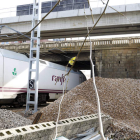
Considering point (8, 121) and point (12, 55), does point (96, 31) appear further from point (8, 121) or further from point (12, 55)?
point (8, 121)

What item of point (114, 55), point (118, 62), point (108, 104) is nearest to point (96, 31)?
point (114, 55)

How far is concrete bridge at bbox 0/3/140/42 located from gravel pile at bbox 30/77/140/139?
8.08 meters

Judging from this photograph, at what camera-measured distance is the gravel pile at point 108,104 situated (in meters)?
8.53

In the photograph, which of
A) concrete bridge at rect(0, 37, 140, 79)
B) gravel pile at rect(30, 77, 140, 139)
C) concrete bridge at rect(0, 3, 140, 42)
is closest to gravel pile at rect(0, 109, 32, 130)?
gravel pile at rect(30, 77, 140, 139)

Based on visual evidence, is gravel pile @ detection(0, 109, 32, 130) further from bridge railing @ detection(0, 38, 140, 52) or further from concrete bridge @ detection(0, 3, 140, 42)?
bridge railing @ detection(0, 38, 140, 52)

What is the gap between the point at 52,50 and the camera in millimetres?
27625

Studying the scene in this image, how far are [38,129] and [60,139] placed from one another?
456mm

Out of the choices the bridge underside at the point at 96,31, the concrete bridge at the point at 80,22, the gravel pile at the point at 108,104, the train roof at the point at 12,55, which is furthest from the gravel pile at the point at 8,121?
the bridge underside at the point at 96,31

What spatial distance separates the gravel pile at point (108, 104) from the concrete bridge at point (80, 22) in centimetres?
808

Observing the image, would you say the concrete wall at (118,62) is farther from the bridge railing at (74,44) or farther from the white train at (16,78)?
the white train at (16,78)

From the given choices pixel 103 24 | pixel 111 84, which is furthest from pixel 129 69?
pixel 111 84

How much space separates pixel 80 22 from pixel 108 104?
1204 cm

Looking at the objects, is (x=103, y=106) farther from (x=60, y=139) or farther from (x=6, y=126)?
(x=60, y=139)

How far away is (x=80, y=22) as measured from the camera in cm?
2009
